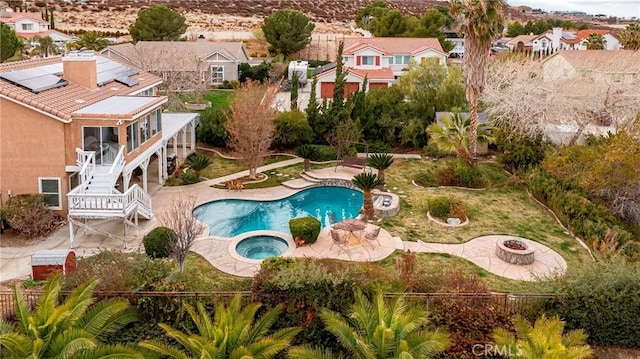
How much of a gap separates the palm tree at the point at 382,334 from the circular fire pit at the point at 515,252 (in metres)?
7.60

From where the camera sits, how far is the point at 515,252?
18.9 m

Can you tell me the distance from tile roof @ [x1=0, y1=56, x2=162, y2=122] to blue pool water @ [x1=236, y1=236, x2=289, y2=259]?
829 cm

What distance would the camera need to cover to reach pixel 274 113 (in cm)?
3114

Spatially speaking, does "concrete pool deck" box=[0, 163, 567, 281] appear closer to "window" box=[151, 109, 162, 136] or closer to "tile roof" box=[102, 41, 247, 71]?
"window" box=[151, 109, 162, 136]

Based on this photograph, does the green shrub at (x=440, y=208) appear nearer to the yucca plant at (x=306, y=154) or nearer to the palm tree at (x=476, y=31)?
the palm tree at (x=476, y=31)

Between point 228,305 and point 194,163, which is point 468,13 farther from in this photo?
point 228,305

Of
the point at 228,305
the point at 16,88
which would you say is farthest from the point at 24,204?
the point at 228,305

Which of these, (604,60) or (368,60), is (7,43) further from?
(604,60)

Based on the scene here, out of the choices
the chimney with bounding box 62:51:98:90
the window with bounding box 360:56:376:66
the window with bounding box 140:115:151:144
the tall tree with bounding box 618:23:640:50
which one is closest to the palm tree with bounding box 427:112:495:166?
the window with bounding box 140:115:151:144

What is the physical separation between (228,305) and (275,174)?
16.3 metres

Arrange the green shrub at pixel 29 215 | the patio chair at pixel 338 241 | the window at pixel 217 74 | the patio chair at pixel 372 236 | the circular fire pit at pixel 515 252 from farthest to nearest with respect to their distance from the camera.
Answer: the window at pixel 217 74 < the patio chair at pixel 372 236 < the patio chair at pixel 338 241 < the green shrub at pixel 29 215 < the circular fire pit at pixel 515 252

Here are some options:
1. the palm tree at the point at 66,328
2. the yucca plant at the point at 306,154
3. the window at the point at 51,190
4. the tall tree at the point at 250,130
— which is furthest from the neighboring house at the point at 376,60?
the palm tree at the point at 66,328

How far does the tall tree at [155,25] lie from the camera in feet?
212

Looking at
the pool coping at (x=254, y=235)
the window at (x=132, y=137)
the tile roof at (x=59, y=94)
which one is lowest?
the pool coping at (x=254, y=235)
